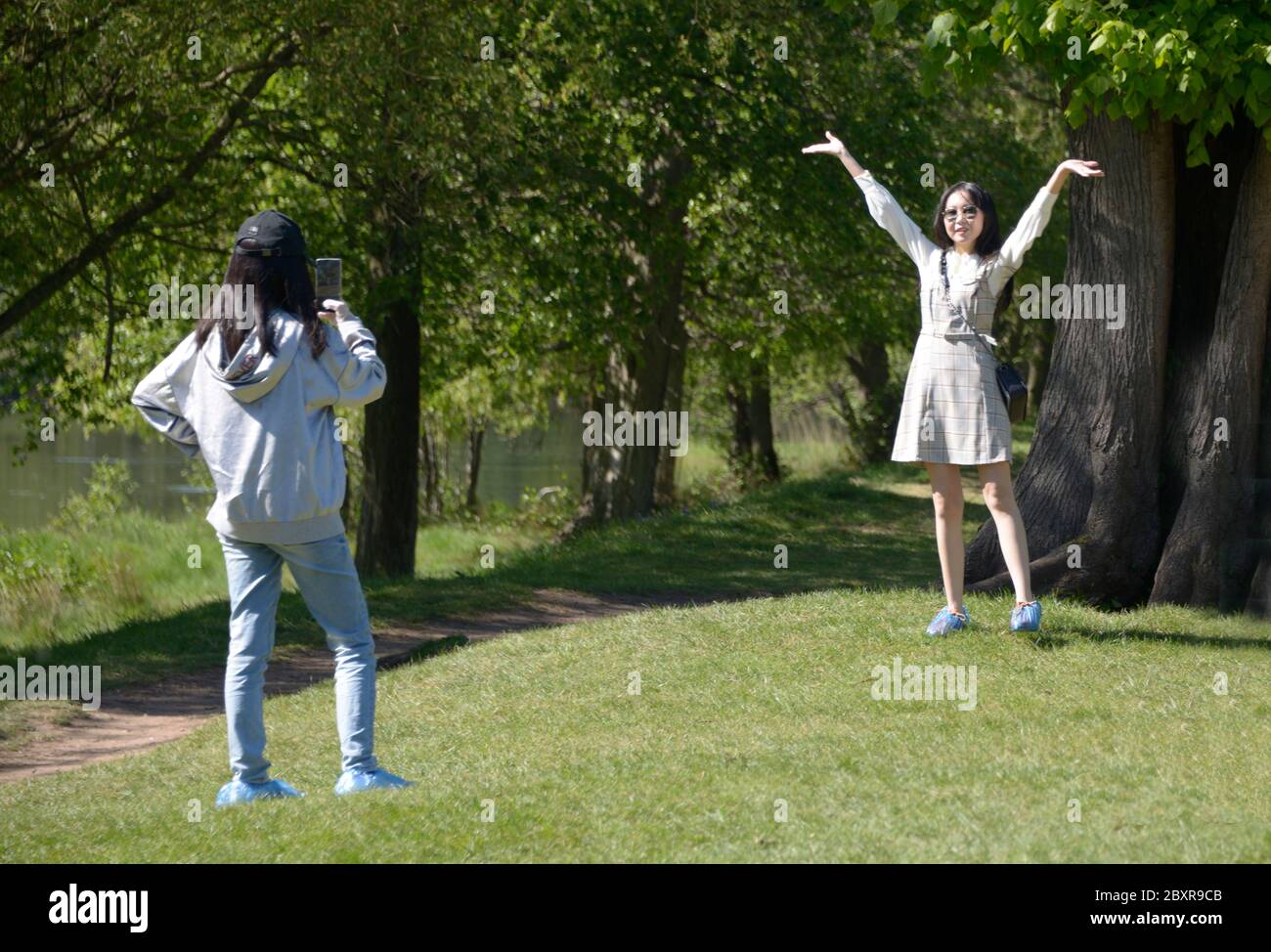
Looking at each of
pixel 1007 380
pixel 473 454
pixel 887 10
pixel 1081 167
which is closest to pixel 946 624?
pixel 1007 380

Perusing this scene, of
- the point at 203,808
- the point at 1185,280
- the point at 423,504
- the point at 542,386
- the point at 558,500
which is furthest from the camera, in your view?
the point at 423,504

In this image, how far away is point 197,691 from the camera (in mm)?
10305

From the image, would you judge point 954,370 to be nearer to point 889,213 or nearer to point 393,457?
point 889,213

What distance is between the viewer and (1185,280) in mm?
10289

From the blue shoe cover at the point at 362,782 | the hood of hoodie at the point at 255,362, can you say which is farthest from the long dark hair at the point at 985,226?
the blue shoe cover at the point at 362,782

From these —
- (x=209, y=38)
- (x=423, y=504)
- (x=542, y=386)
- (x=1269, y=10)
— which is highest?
(x=209, y=38)

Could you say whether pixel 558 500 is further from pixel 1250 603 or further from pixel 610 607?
pixel 1250 603

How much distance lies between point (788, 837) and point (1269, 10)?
610cm

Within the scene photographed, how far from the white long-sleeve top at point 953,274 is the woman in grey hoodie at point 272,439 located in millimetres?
3357

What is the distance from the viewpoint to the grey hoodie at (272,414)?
5727 mm

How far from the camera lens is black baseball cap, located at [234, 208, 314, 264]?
5805 millimetres

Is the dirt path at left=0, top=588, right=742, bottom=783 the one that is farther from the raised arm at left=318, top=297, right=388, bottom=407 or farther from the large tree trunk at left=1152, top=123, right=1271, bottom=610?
the large tree trunk at left=1152, top=123, right=1271, bottom=610

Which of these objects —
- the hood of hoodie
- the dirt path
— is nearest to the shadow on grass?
the dirt path

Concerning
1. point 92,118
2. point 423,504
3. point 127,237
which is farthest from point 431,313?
point 423,504
